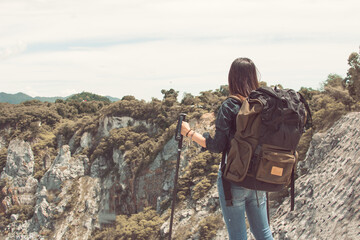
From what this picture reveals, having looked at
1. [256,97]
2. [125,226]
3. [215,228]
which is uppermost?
[256,97]

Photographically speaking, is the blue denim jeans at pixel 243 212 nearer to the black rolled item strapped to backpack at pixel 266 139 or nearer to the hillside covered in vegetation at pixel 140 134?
the black rolled item strapped to backpack at pixel 266 139

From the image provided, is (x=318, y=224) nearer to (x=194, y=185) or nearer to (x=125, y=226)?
(x=194, y=185)

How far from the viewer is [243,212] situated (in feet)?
9.07

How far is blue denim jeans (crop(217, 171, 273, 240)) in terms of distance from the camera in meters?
2.70

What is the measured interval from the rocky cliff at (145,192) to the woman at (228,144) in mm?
2402

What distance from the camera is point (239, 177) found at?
2.56 meters

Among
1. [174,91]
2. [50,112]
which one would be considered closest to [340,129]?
[174,91]

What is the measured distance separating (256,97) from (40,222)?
23797mm

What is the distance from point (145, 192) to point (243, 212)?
18.1 m

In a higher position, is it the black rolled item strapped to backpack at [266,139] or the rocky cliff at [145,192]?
the black rolled item strapped to backpack at [266,139]

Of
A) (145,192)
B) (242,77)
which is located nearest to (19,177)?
(145,192)

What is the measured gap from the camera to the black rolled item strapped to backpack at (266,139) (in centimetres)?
245

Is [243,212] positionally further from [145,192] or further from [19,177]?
[19,177]

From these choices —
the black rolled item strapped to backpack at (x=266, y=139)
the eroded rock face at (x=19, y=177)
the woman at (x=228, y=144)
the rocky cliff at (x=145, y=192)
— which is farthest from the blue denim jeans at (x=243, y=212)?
the eroded rock face at (x=19, y=177)
